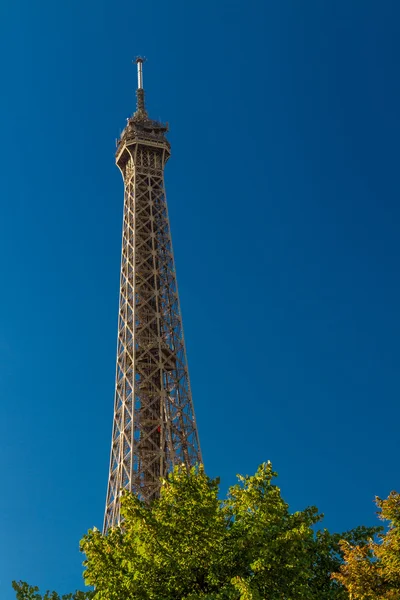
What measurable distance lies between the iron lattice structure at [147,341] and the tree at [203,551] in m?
24.8

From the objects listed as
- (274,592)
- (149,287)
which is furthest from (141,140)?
(274,592)

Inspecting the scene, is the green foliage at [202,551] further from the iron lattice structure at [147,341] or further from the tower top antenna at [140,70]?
the tower top antenna at [140,70]

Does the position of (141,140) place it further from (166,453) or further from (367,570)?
(367,570)

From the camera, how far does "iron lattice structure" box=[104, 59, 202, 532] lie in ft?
171

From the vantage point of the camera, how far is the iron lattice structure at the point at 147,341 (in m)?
52.0

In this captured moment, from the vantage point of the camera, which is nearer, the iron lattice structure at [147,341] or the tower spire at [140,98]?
the iron lattice structure at [147,341]

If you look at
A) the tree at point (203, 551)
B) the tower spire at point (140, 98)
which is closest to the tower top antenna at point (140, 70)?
the tower spire at point (140, 98)

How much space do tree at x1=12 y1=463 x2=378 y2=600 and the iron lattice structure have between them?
24785 millimetres

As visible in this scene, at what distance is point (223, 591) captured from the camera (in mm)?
22719

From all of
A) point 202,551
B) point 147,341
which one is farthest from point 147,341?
point 202,551

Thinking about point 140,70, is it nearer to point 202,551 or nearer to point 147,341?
point 147,341

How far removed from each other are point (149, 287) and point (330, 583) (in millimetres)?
36499

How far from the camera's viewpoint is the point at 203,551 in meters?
23.6

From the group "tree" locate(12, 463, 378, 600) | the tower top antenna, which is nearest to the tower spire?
the tower top antenna
